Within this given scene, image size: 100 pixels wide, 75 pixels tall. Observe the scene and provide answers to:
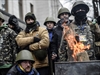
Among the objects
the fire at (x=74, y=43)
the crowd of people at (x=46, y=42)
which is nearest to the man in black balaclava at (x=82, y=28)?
the crowd of people at (x=46, y=42)

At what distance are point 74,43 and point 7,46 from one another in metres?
1.48

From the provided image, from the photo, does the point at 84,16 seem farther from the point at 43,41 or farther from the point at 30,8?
the point at 30,8

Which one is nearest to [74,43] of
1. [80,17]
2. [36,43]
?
[80,17]

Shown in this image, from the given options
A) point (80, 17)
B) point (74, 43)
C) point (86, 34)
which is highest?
point (80, 17)

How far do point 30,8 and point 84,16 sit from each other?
21357mm

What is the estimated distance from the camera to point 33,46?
6090 mm

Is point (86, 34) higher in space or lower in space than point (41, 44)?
higher

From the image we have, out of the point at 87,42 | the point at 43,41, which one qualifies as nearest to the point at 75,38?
the point at 87,42

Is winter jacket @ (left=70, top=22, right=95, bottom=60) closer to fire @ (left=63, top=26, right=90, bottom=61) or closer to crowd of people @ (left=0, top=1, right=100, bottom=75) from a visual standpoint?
crowd of people @ (left=0, top=1, right=100, bottom=75)

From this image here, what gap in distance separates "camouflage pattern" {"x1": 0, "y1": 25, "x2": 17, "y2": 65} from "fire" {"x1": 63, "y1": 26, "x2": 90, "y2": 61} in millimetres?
1190

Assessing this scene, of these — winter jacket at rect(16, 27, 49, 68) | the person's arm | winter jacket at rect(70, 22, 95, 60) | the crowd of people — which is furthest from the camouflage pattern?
winter jacket at rect(70, 22, 95, 60)

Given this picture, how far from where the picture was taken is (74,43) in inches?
231

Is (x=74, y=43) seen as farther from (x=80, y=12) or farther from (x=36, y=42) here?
(x=36, y=42)

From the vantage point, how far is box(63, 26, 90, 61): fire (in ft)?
18.8
